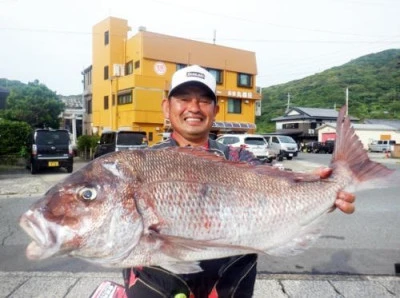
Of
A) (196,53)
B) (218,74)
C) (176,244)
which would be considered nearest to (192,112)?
(176,244)

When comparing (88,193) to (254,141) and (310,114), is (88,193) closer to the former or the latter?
(254,141)

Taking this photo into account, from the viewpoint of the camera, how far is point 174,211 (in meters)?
1.83

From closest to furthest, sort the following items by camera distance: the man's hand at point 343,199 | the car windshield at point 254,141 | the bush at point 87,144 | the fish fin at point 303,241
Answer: the fish fin at point 303,241 < the man's hand at point 343,199 < the car windshield at point 254,141 < the bush at point 87,144

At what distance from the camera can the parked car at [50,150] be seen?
1580cm

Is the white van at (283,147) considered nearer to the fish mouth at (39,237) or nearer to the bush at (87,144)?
the bush at (87,144)

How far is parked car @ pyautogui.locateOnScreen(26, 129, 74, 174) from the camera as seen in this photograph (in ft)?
51.8

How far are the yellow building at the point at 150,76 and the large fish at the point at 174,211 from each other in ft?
86.2

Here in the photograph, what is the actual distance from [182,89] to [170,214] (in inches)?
42.9

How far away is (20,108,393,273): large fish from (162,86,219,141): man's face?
497mm

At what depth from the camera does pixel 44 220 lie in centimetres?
169

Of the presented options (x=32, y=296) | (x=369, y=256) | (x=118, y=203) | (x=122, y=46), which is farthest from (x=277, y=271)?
(x=122, y=46)

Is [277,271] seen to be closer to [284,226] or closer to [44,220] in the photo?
[284,226]

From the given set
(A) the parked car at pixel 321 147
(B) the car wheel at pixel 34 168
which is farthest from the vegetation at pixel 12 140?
(A) the parked car at pixel 321 147

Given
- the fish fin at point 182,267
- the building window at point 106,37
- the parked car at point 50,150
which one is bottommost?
the parked car at point 50,150
